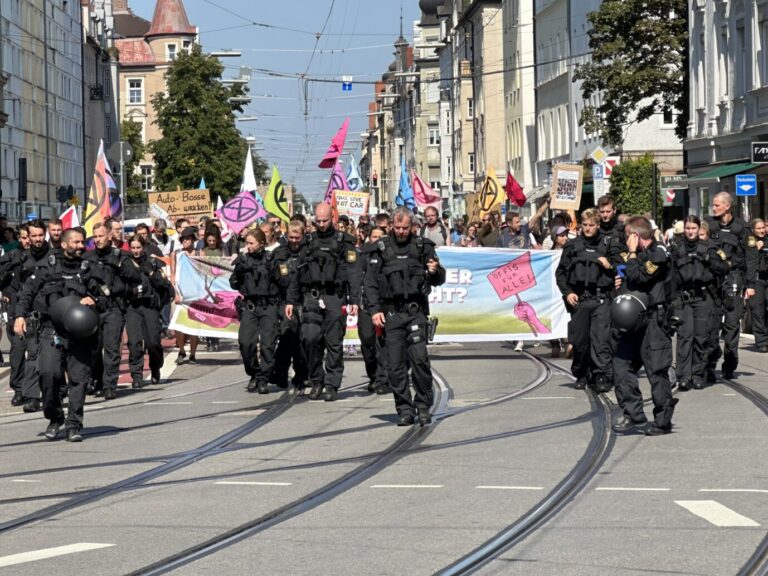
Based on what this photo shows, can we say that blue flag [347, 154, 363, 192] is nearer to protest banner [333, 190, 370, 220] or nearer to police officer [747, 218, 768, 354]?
protest banner [333, 190, 370, 220]

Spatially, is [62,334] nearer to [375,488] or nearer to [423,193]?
[375,488]

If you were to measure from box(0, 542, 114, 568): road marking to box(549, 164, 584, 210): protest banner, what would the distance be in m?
23.5

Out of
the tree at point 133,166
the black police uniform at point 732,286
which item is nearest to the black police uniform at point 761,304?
the black police uniform at point 732,286

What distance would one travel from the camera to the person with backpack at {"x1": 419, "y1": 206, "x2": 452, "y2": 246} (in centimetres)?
2719

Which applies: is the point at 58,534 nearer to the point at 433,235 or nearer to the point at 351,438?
the point at 351,438

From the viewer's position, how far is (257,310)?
1844cm

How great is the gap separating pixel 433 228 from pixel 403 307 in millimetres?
12872

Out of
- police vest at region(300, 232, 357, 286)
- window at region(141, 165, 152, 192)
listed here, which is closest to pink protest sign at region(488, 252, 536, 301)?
police vest at region(300, 232, 357, 286)

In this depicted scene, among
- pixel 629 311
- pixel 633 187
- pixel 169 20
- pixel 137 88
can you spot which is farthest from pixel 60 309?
pixel 169 20

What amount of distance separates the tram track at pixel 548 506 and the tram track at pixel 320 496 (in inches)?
48.2

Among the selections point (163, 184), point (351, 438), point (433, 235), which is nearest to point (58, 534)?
point (351, 438)

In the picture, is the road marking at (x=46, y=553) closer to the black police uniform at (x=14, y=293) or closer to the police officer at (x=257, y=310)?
the black police uniform at (x=14, y=293)

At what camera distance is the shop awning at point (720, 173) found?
3941 centimetres

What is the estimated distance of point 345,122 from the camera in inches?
1468
